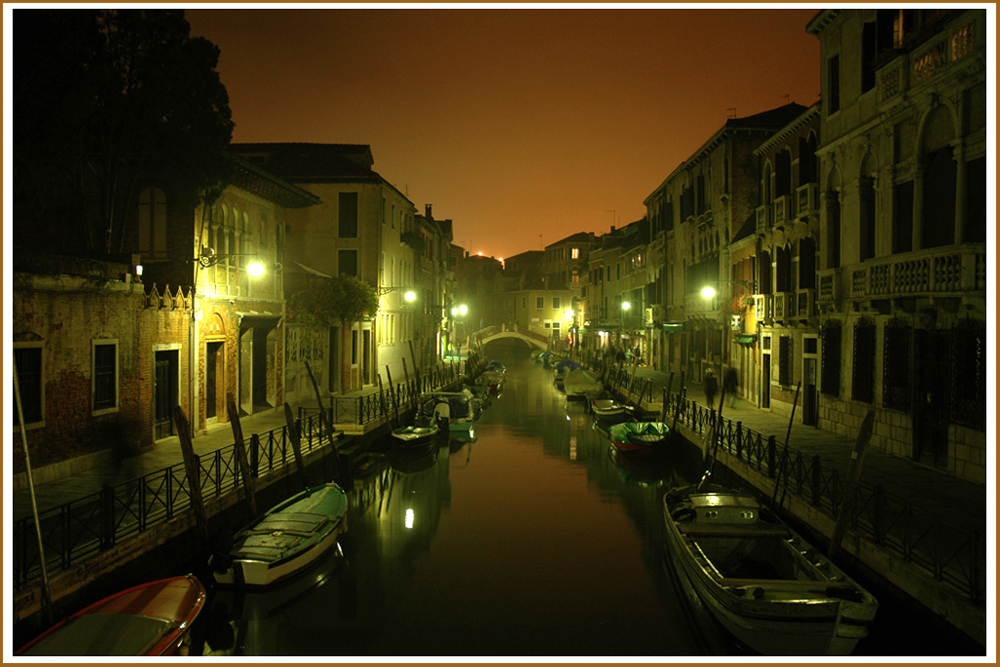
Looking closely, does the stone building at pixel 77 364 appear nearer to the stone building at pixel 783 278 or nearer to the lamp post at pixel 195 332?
the lamp post at pixel 195 332

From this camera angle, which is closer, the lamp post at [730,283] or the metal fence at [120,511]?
the metal fence at [120,511]

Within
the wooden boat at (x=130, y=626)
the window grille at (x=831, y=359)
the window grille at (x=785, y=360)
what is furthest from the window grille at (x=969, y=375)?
the wooden boat at (x=130, y=626)

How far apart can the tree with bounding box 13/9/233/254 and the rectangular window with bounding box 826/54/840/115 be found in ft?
43.9

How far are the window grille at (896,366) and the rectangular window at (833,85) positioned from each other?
5551mm

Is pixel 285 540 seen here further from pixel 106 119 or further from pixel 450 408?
pixel 450 408

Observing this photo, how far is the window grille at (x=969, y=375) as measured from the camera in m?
10.5

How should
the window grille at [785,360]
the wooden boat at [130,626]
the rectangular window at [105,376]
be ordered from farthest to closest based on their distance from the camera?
the window grille at [785,360]
the rectangular window at [105,376]
the wooden boat at [130,626]

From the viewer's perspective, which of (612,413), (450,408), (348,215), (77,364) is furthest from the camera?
(348,215)

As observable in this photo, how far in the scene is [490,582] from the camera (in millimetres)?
10789

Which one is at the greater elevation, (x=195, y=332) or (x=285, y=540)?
(x=195, y=332)

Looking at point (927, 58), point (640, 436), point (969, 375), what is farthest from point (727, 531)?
point (640, 436)

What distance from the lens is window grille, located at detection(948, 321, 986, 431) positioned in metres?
10.5

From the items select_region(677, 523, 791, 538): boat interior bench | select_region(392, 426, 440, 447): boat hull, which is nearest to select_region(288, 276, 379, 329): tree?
select_region(392, 426, 440, 447): boat hull

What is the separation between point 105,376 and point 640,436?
13.4m
